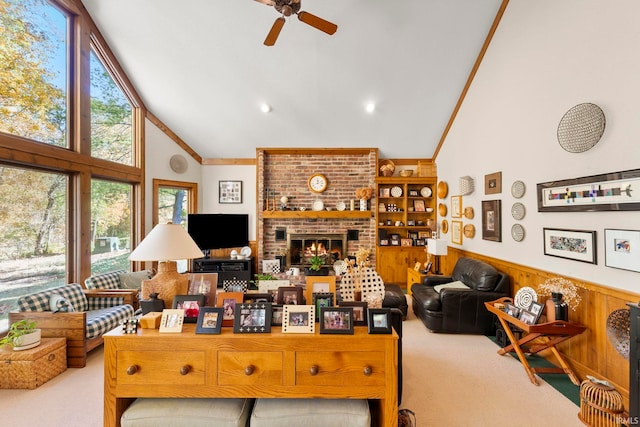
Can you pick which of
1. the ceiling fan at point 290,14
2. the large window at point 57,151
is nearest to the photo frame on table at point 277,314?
the ceiling fan at point 290,14

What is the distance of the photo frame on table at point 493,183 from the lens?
389 centimetres

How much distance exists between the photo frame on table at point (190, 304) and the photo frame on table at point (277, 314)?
42 cm

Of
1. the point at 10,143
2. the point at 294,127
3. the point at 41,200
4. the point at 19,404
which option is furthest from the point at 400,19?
the point at 19,404

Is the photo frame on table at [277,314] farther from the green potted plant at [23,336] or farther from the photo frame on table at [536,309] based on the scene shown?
the green potted plant at [23,336]

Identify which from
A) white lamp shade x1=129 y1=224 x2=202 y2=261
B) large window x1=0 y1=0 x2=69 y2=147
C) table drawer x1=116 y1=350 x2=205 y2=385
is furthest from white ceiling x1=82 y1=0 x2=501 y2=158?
table drawer x1=116 y1=350 x2=205 y2=385

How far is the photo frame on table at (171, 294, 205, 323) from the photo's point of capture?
1.70 metres

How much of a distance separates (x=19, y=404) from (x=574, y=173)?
17.0ft

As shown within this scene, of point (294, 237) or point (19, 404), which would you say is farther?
point (294, 237)

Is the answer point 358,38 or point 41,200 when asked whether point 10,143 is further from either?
point 358,38

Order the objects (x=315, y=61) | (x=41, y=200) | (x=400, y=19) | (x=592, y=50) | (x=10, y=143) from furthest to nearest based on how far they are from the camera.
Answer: (x=315, y=61) → (x=400, y=19) → (x=41, y=200) → (x=10, y=143) → (x=592, y=50)

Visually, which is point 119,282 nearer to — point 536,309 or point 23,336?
point 23,336

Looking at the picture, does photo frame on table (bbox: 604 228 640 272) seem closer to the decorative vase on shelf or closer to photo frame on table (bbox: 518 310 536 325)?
the decorative vase on shelf

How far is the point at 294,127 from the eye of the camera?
5.54 metres

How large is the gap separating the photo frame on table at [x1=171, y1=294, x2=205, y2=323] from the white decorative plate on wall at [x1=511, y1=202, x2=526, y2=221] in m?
3.56
